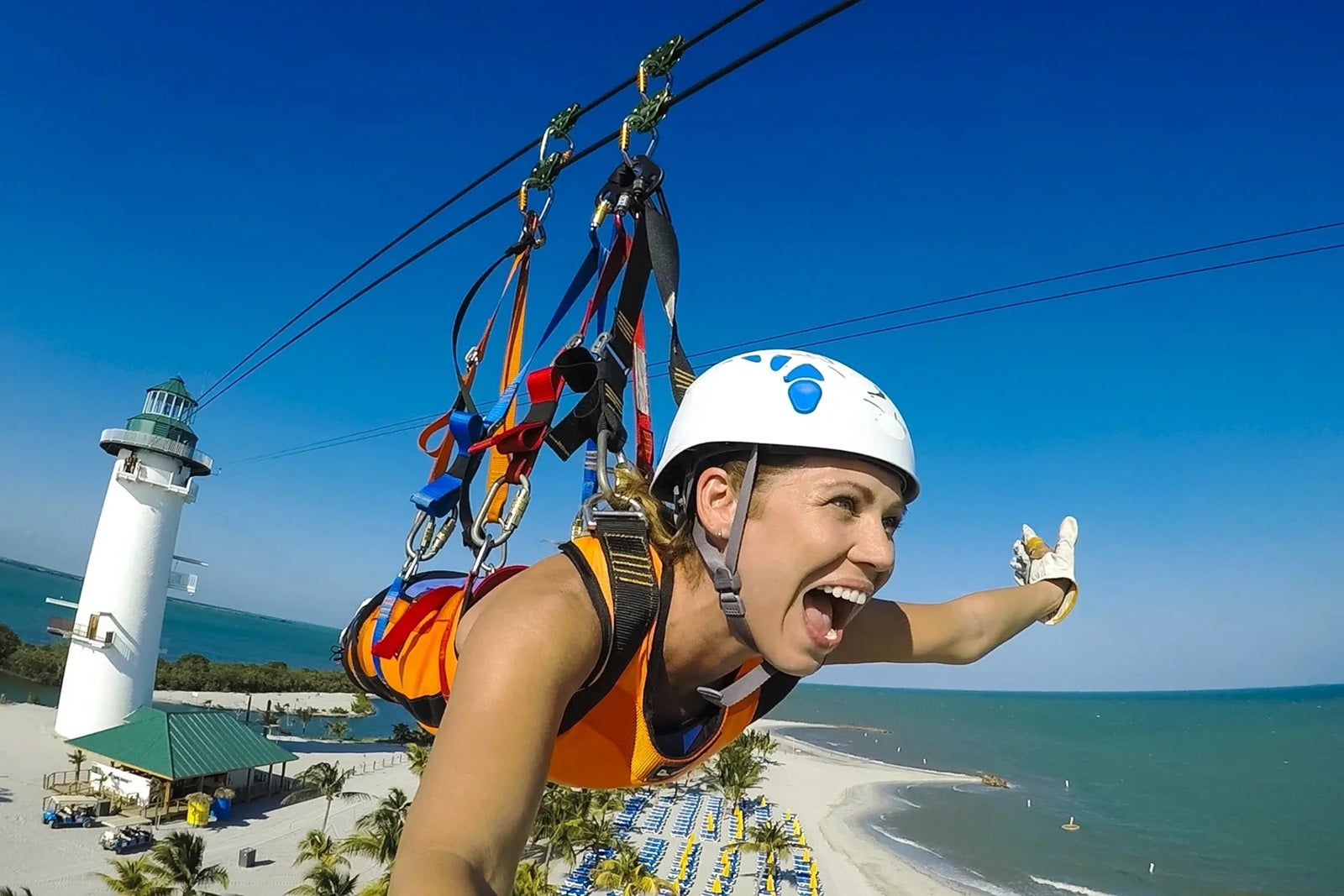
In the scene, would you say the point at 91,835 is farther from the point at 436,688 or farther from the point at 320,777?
the point at 436,688

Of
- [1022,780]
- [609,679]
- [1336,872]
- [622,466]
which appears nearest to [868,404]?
[622,466]

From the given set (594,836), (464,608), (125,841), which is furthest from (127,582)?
(464,608)

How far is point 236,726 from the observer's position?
3594cm

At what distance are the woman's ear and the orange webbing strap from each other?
907mm

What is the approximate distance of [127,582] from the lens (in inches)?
1323

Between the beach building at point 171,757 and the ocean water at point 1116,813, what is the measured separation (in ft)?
121

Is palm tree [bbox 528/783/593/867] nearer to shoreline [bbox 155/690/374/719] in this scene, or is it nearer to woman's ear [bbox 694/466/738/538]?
woman's ear [bbox 694/466/738/538]

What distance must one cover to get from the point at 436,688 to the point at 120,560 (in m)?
38.4

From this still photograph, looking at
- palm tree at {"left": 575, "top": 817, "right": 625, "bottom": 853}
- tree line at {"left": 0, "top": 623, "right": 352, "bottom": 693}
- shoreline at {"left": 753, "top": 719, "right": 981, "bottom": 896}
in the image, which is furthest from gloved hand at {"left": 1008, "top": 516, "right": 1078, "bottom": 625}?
tree line at {"left": 0, "top": 623, "right": 352, "bottom": 693}

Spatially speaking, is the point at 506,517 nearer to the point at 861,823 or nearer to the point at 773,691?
the point at 773,691

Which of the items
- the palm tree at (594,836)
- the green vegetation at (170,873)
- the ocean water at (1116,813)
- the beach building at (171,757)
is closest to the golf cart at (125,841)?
the beach building at (171,757)

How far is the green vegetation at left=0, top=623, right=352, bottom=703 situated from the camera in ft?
214

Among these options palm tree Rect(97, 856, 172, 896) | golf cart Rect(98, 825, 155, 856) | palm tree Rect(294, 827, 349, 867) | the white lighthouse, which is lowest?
golf cart Rect(98, 825, 155, 856)

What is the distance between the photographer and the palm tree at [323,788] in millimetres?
33969
